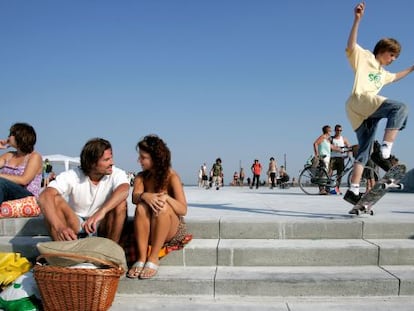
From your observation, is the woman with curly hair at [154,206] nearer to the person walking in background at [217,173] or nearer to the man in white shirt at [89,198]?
the man in white shirt at [89,198]

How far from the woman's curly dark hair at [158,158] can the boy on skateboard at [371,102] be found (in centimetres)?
228

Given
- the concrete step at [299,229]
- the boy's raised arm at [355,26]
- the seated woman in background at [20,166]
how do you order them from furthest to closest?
the seated woman in background at [20,166] < the boy's raised arm at [355,26] < the concrete step at [299,229]

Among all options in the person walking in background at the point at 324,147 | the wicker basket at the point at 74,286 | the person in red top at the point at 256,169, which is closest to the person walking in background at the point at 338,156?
the person walking in background at the point at 324,147

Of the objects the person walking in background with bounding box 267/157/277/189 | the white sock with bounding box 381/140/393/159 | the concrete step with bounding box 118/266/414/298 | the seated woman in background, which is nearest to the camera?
the concrete step with bounding box 118/266/414/298

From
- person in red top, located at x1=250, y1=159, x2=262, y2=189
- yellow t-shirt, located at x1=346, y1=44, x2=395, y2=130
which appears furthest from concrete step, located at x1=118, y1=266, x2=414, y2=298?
person in red top, located at x1=250, y1=159, x2=262, y2=189

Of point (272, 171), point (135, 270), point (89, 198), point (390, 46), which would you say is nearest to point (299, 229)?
point (135, 270)

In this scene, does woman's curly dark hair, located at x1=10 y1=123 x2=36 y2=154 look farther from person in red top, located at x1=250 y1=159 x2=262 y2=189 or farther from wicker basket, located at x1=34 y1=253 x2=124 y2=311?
person in red top, located at x1=250 y1=159 x2=262 y2=189

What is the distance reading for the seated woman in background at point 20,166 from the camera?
4.44m

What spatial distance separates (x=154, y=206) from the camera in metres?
3.23

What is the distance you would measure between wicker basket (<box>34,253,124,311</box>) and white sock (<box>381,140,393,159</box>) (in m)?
3.16

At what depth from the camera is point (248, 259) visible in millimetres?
3549

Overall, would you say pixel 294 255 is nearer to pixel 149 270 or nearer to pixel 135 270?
pixel 149 270

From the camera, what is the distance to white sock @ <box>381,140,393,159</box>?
4332 mm

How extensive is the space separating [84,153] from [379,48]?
3399 mm
